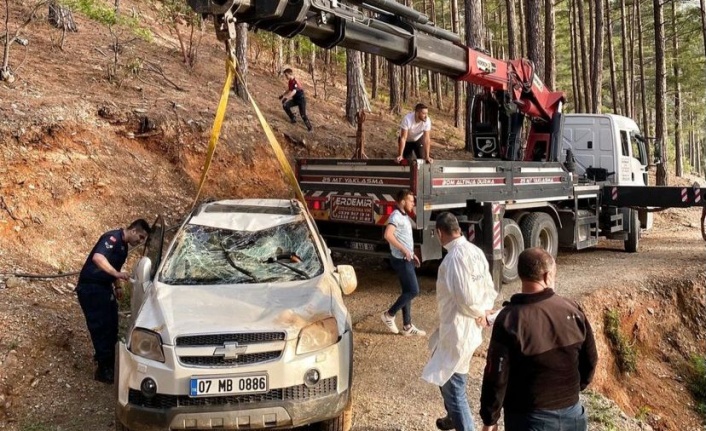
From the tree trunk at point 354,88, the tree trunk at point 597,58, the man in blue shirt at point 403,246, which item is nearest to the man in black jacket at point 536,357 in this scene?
the man in blue shirt at point 403,246

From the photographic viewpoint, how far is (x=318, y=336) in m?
3.96

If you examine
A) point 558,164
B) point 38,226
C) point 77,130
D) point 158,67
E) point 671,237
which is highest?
point 158,67

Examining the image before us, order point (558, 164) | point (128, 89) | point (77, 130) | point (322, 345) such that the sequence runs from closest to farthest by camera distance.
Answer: point (322, 345), point (77, 130), point (558, 164), point (128, 89)

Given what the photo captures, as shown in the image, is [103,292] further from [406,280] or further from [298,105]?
[298,105]

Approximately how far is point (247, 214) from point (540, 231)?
19.6 ft

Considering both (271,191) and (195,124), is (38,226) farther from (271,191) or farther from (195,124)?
(271,191)

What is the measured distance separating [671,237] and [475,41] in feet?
24.7

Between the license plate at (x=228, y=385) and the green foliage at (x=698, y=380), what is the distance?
270 inches

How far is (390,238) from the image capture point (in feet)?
19.9

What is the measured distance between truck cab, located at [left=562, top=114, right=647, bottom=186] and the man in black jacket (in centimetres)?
1015

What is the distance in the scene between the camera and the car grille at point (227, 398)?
3.62m

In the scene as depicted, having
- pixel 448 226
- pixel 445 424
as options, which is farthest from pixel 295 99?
pixel 445 424

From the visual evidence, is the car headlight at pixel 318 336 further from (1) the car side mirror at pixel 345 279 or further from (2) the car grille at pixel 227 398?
(1) the car side mirror at pixel 345 279

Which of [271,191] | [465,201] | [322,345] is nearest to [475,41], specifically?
[271,191]
